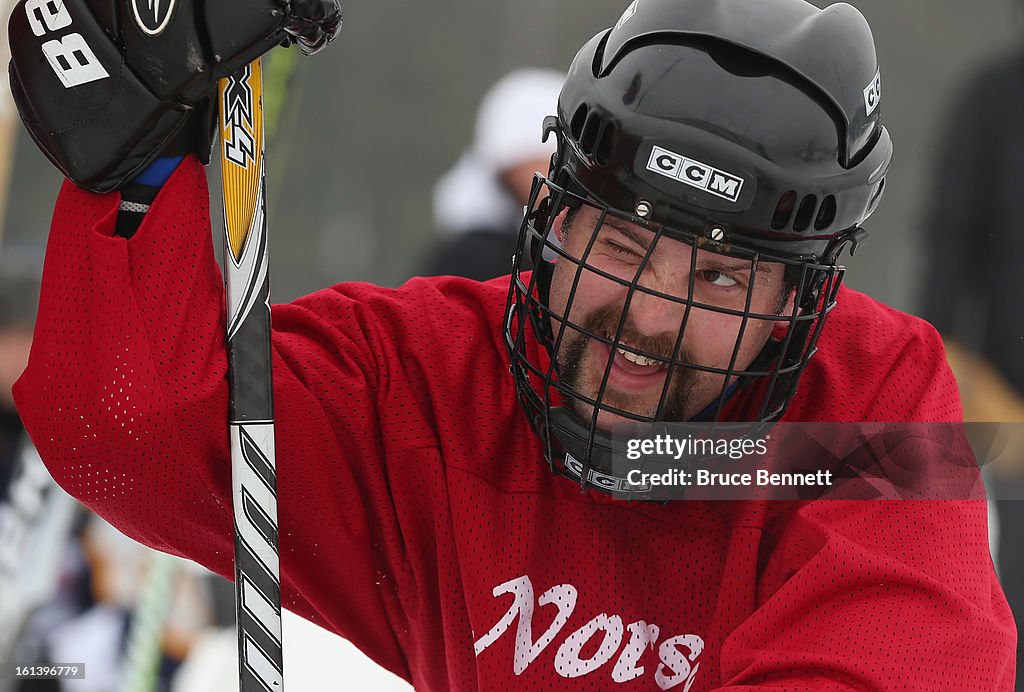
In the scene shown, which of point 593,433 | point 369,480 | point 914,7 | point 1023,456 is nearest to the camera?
point 593,433

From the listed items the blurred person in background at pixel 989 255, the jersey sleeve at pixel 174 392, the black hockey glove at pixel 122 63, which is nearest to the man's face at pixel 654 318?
the jersey sleeve at pixel 174 392

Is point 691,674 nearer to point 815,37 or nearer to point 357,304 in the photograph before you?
point 357,304

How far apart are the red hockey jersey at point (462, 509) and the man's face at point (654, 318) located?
5.3 inches

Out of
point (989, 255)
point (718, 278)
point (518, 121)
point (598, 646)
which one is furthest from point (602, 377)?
point (518, 121)

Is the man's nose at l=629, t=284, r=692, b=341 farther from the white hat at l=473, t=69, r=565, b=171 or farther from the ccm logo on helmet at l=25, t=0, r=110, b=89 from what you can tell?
the white hat at l=473, t=69, r=565, b=171

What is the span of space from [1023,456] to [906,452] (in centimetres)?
143

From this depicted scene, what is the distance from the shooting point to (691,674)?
1435 millimetres

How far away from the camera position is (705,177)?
132 cm

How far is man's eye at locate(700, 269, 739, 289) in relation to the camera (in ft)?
4.53

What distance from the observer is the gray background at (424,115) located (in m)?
4.21

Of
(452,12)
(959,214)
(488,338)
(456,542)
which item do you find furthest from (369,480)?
(452,12)

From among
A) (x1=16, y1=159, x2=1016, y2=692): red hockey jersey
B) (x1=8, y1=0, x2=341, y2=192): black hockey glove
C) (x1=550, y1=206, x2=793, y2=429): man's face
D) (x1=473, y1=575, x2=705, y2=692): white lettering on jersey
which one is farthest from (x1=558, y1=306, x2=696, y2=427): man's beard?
(x1=8, y1=0, x2=341, y2=192): black hockey glove

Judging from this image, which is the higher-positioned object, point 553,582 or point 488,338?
point 488,338

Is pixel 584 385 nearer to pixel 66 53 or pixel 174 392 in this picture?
pixel 174 392
